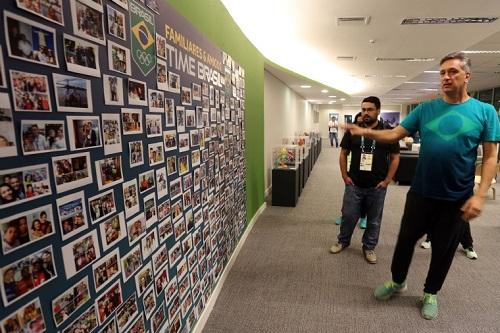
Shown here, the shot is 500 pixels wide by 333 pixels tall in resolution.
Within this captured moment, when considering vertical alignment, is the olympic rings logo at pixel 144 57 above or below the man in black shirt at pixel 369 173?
above

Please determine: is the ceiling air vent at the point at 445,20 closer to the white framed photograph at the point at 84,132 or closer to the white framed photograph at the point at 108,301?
the white framed photograph at the point at 84,132

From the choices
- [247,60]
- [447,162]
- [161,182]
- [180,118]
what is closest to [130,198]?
[161,182]

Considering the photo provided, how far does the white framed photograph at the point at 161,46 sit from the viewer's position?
1.32 m

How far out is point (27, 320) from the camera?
2.46 feet

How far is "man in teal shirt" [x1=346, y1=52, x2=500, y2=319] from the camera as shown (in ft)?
5.46

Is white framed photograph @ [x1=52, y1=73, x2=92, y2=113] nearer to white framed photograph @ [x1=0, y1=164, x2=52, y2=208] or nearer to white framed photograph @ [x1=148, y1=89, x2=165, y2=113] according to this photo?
white framed photograph @ [x1=0, y1=164, x2=52, y2=208]

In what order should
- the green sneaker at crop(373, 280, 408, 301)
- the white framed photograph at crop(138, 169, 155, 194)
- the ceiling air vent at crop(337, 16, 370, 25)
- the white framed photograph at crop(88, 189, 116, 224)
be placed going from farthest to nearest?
the ceiling air vent at crop(337, 16, 370, 25) → the green sneaker at crop(373, 280, 408, 301) → the white framed photograph at crop(138, 169, 155, 194) → the white framed photograph at crop(88, 189, 116, 224)

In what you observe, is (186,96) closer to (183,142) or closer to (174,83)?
(174,83)

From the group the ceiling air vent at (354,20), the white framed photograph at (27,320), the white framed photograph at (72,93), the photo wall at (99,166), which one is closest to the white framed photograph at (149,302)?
the photo wall at (99,166)

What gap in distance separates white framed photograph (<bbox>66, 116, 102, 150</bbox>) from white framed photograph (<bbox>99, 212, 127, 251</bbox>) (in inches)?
10.8

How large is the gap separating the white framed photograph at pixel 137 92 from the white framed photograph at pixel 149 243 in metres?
0.57

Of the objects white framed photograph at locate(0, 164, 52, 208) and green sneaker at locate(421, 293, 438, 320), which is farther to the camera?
green sneaker at locate(421, 293, 438, 320)

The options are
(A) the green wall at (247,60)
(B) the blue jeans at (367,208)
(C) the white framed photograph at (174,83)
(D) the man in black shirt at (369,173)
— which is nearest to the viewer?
(C) the white framed photograph at (174,83)

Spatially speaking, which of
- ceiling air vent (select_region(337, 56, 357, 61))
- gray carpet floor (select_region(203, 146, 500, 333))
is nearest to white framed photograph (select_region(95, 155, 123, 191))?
gray carpet floor (select_region(203, 146, 500, 333))
